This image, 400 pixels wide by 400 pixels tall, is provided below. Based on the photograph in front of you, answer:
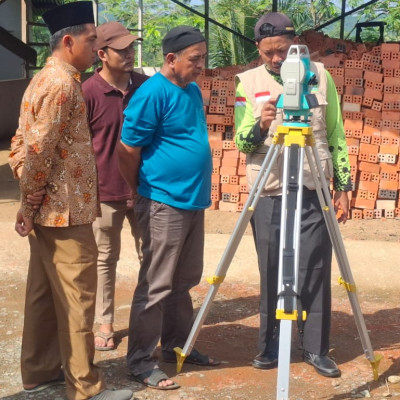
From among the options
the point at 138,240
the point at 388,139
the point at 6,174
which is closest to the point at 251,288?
the point at 138,240

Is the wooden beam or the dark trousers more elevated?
the wooden beam

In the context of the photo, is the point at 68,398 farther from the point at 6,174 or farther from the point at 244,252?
the point at 6,174

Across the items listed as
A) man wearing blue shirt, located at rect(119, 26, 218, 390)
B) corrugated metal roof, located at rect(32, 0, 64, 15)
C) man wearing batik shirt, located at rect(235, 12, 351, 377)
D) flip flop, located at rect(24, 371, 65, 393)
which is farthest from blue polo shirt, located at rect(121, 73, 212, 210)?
corrugated metal roof, located at rect(32, 0, 64, 15)

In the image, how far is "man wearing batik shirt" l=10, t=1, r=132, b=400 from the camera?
145 inches

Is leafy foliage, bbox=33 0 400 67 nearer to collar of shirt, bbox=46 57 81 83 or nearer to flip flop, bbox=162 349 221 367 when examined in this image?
flip flop, bbox=162 349 221 367

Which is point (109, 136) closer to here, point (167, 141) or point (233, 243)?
point (167, 141)

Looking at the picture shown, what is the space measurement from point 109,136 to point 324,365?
1821 mm

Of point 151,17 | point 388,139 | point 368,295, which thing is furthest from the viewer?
point 151,17

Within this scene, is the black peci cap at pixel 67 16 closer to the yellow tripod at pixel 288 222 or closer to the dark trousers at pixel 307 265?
the yellow tripod at pixel 288 222

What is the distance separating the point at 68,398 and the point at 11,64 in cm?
1520

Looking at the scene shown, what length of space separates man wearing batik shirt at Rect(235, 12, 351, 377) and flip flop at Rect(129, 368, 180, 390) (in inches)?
22.3

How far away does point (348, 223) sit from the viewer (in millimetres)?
9422

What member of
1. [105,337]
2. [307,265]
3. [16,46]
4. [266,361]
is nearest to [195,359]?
[266,361]

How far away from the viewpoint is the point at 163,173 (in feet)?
13.7
